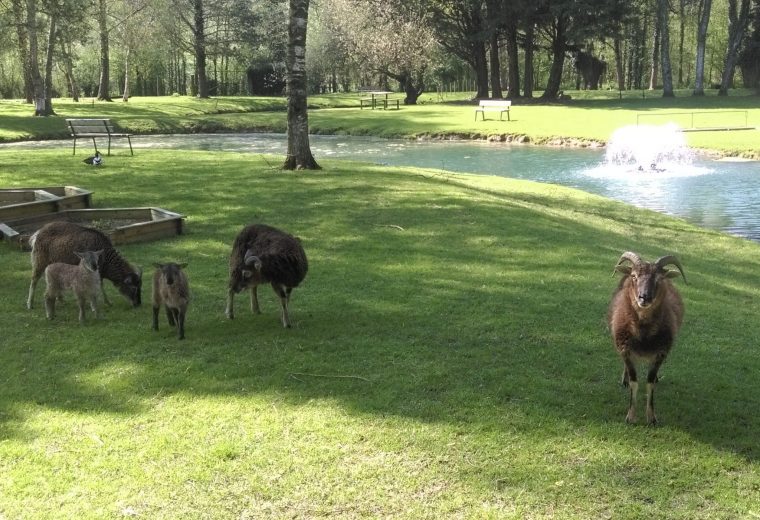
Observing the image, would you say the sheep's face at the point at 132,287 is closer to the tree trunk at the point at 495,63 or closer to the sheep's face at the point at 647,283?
the sheep's face at the point at 647,283

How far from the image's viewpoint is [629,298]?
5.73 meters

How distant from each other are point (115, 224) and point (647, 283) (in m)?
10.4

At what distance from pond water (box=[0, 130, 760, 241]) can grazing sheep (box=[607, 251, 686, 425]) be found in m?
11.7

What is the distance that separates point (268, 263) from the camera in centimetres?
762

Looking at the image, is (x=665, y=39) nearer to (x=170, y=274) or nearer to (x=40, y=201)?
(x=40, y=201)

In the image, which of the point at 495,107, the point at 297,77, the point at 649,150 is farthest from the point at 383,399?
the point at 495,107

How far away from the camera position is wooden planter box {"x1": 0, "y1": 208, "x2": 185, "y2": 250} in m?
11.6

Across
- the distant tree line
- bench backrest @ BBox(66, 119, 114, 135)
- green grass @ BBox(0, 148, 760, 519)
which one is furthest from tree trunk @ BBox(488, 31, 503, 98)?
green grass @ BBox(0, 148, 760, 519)

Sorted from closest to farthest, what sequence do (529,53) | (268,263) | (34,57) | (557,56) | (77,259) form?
(268,263)
(77,259)
(34,57)
(557,56)
(529,53)

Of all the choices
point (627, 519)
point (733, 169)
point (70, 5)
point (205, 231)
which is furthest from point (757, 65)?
point (627, 519)

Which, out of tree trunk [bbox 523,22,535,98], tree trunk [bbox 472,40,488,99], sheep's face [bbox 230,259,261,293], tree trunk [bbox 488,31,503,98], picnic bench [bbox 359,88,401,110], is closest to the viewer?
sheep's face [bbox 230,259,261,293]

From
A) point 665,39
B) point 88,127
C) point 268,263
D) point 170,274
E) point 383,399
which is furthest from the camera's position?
point 665,39

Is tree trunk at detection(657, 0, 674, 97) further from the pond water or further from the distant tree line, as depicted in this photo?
the pond water

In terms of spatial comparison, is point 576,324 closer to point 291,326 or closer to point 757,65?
point 291,326
